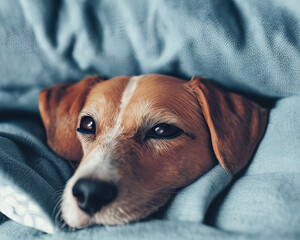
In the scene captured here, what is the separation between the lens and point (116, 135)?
1.13 meters

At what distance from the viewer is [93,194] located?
34.2 inches

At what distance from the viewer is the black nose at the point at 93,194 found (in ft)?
2.85

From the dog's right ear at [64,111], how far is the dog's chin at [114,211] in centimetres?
A: 39

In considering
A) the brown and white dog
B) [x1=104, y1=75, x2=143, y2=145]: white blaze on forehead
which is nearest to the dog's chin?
the brown and white dog

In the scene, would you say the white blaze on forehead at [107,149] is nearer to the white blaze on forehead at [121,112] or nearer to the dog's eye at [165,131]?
the white blaze on forehead at [121,112]

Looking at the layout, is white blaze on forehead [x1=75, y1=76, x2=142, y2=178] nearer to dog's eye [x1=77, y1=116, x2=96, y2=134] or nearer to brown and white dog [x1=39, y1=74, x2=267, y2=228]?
brown and white dog [x1=39, y1=74, x2=267, y2=228]

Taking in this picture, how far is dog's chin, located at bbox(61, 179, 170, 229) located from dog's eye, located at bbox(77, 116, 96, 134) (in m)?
0.32

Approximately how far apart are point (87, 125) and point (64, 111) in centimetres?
23

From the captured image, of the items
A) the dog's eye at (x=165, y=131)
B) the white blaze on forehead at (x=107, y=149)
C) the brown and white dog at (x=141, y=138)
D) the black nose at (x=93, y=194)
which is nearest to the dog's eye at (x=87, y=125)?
the brown and white dog at (x=141, y=138)

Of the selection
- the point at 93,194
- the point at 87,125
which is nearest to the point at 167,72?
the point at 87,125

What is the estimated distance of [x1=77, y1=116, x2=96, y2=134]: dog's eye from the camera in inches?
49.4

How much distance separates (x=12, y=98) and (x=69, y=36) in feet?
1.44

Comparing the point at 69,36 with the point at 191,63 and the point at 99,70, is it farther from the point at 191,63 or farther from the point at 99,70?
the point at 191,63

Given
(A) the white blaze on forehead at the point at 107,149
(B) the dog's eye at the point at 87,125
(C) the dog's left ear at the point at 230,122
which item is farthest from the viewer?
(B) the dog's eye at the point at 87,125
